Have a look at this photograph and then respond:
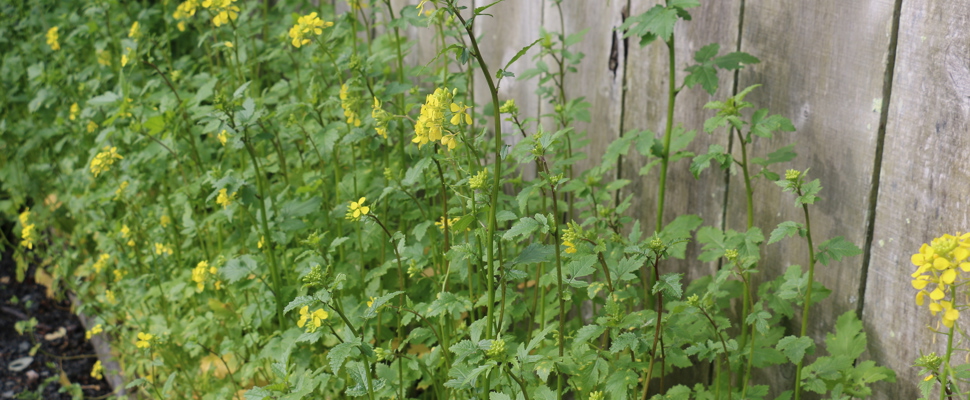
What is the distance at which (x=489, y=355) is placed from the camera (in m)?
1.55

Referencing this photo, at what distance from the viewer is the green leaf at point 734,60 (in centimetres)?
194

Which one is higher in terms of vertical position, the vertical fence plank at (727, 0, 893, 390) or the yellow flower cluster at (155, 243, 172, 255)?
the vertical fence plank at (727, 0, 893, 390)

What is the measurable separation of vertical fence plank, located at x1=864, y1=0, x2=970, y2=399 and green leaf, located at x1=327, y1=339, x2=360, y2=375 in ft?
4.05

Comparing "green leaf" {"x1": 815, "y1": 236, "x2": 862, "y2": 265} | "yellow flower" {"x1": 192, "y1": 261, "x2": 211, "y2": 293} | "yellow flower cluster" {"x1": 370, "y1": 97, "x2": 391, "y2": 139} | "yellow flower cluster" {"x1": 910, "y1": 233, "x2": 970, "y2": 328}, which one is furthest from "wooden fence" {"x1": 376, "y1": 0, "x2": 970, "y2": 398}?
"yellow flower" {"x1": 192, "y1": 261, "x2": 211, "y2": 293}

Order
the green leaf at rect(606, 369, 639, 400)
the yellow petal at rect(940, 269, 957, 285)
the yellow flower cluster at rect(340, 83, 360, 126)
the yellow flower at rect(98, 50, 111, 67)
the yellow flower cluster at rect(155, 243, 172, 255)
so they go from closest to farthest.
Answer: the yellow petal at rect(940, 269, 957, 285), the green leaf at rect(606, 369, 639, 400), the yellow flower cluster at rect(340, 83, 360, 126), the yellow flower cluster at rect(155, 243, 172, 255), the yellow flower at rect(98, 50, 111, 67)

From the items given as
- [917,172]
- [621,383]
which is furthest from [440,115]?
[917,172]

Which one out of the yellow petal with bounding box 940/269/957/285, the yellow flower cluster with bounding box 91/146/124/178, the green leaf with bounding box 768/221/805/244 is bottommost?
the yellow flower cluster with bounding box 91/146/124/178

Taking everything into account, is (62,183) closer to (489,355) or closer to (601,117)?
(601,117)

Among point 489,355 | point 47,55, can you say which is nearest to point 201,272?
point 489,355

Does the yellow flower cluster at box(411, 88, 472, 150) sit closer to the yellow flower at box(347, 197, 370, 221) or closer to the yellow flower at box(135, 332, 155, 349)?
the yellow flower at box(347, 197, 370, 221)

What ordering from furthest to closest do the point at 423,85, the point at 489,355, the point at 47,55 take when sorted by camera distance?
the point at 47,55, the point at 423,85, the point at 489,355

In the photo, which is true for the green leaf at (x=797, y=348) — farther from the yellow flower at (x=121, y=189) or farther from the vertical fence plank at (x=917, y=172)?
the yellow flower at (x=121, y=189)

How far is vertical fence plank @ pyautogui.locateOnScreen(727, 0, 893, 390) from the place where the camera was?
5.81 ft

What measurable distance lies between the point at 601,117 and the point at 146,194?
2.52 m
